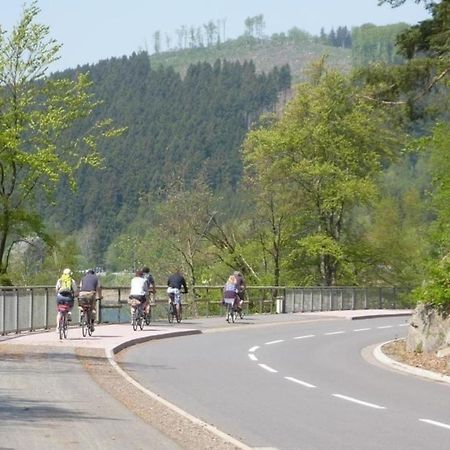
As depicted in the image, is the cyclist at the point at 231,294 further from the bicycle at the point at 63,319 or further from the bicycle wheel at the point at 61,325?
the bicycle wheel at the point at 61,325

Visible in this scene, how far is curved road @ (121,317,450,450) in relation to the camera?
465 inches

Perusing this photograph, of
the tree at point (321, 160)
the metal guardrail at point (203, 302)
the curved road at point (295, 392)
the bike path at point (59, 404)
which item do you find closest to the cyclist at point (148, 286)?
the metal guardrail at point (203, 302)

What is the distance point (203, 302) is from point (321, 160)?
66.3 ft

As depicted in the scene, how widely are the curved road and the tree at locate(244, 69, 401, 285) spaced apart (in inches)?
1304

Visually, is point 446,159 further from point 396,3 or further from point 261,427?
point 261,427

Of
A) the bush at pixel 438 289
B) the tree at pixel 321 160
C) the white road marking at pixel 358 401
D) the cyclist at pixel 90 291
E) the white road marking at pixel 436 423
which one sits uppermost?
the tree at pixel 321 160

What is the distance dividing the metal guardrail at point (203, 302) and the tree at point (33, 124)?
21.1 ft

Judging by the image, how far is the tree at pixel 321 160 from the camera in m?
63.5

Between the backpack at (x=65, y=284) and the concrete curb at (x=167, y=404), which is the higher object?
the backpack at (x=65, y=284)

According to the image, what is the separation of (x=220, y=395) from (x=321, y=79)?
2062 inches

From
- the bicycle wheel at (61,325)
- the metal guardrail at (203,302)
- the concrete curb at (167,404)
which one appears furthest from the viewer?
the metal guardrail at (203,302)

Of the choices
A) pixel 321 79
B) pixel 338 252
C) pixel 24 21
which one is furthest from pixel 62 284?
→ pixel 321 79

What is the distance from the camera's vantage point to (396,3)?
3050 cm

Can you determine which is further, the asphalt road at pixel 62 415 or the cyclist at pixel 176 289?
the cyclist at pixel 176 289
